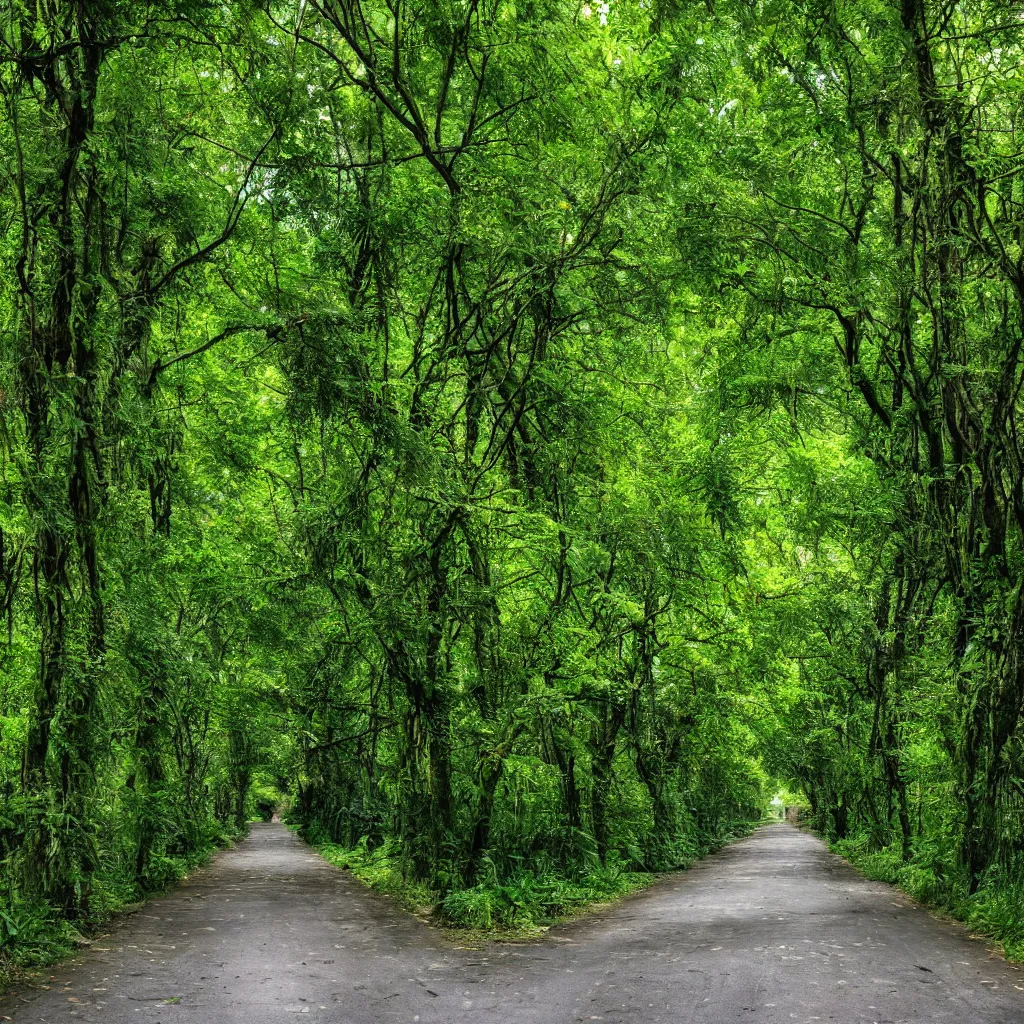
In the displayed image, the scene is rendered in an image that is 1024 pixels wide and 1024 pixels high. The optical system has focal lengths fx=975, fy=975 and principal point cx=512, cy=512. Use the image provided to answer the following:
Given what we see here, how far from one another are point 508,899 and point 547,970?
2.85 m

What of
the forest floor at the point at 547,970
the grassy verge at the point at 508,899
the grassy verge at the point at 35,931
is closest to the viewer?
the forest floor at the point at 547,970

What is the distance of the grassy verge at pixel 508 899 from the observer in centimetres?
1065

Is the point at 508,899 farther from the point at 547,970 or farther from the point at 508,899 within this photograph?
the point at 547,970

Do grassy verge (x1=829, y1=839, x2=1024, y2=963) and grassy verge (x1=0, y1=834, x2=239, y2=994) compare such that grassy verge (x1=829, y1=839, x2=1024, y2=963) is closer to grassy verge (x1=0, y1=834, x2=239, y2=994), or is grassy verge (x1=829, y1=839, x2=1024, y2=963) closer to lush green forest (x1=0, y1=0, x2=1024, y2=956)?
lush green forest (x1=0, y1=0, x2=1024, y2=956)

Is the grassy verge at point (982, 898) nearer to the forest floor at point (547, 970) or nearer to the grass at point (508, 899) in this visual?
the forest floor at point (547, 970)

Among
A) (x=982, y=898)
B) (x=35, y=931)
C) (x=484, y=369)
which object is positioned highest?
(x=484, y=369)

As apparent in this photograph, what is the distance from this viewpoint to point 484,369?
434 inches

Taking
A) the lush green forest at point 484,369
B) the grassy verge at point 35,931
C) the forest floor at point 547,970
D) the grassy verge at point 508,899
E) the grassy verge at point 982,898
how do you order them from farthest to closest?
the grassy verge at point 508,899 → the grassy verge at point 982,898 → the lush green forest at point 484,369 → the grassy verge at point 35,931 → the forest floor at point 547,970

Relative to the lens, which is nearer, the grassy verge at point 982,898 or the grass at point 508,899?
the grassy verge at point 982,898

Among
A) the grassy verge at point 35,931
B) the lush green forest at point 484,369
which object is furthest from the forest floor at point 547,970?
the lush green forest at point 484,369

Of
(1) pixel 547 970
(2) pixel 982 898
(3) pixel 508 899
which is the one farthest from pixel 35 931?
(2) pixel 982 898

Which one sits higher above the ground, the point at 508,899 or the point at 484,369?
the point at 484,369

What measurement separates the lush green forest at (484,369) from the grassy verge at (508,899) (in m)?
0.10

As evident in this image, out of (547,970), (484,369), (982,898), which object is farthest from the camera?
(484,369)
